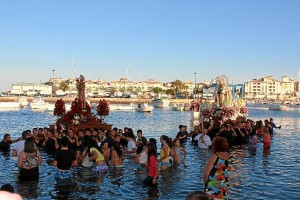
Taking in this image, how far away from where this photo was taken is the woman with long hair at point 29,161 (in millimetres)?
Result: 10977

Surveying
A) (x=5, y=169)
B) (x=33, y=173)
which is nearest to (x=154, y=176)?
(x=33, y=173)

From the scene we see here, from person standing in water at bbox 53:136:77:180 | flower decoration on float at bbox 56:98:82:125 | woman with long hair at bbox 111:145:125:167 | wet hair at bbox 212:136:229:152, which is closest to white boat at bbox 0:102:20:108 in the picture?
flower decoration on float at bbox 56:98:82:125

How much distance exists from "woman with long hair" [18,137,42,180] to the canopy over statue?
2872 centimetres

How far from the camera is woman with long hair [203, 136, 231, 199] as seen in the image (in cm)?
667

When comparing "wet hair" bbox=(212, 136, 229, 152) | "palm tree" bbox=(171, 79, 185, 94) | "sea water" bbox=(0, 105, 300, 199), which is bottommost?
"sea water" bbox=(0, 105, 300, 199)

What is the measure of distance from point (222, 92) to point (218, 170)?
107 feet

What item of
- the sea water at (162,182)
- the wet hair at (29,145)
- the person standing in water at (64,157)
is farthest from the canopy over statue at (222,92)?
the wet hair at (29,145)

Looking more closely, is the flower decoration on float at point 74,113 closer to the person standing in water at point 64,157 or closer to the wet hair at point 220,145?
the person standing in water at point 64,157

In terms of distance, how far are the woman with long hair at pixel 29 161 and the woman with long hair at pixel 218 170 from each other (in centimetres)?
581

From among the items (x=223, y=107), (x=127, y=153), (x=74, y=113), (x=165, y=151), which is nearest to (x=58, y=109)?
(x=74, y=113)

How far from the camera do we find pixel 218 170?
22.4ft

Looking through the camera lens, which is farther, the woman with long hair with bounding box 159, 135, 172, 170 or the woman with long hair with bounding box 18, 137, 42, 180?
the woman with long hair with bounding box 159, 135, 172, 170

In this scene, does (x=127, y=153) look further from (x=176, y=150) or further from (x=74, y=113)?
(x=74, y=113)

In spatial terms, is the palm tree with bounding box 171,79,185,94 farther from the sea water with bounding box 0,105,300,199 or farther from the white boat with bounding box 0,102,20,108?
the sea water with bounding box 0,105,300,199
